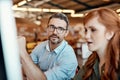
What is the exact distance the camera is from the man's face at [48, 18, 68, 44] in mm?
1204

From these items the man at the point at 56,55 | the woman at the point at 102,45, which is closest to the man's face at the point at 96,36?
the woman at the point at 102,45

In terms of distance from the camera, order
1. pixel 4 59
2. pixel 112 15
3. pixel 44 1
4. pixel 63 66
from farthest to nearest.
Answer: pixel 44 1 → pixel 63 66 → pixel 112 15 → pixel 4 59

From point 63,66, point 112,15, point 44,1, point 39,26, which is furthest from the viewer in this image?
point 44,1

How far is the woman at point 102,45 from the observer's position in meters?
1.05

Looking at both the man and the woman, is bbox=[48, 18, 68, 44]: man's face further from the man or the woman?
the woman

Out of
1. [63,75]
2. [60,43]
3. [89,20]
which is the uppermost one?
[89,20]

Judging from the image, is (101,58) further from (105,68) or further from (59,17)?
(59,17)

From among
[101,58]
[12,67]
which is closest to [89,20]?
[101,58]

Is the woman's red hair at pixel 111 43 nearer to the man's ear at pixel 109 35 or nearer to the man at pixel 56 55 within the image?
the man's ear at pixel 109 35

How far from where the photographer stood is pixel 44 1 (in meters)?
7.58

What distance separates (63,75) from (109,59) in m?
0.22

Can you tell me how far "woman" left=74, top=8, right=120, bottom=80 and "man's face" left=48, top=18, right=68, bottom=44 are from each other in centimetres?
11

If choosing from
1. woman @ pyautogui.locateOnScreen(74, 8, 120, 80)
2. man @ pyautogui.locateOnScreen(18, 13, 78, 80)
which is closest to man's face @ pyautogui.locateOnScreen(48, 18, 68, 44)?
man @ pyautogui.locateOnScreen(18, 13, 78, 80)

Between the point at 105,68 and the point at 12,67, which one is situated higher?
the point at 12,67
